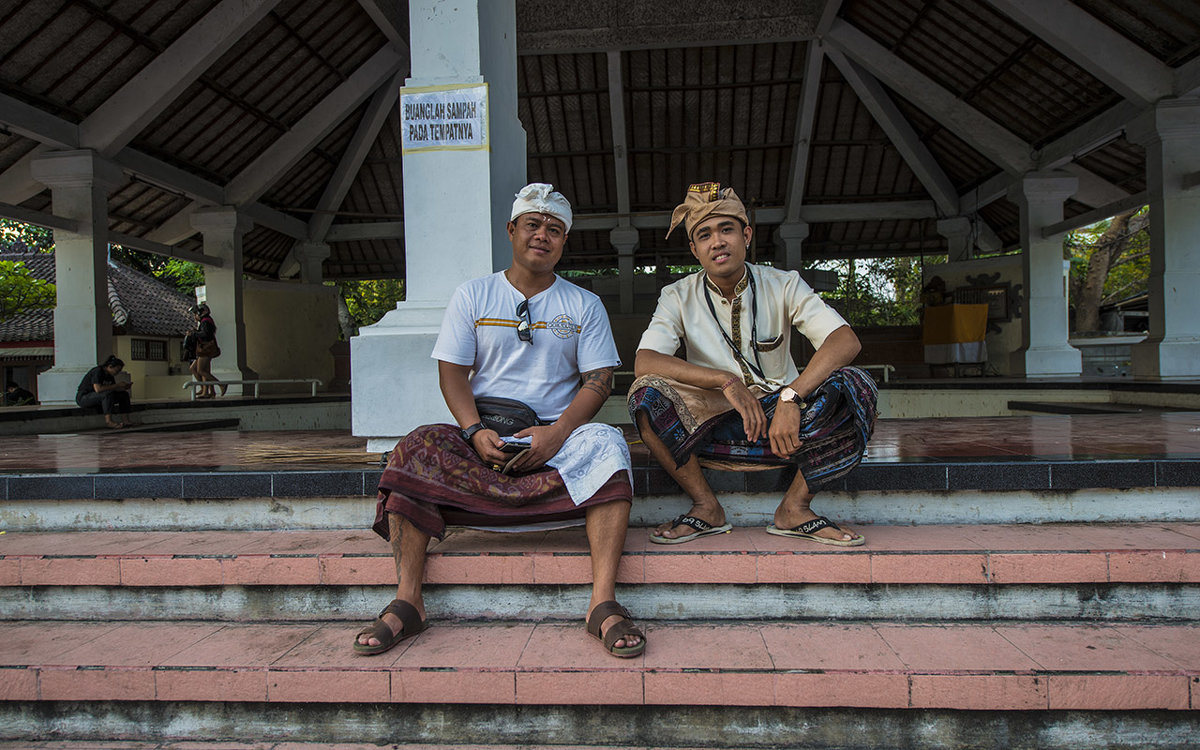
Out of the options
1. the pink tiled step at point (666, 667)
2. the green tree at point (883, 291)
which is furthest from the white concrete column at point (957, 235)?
the pink tiled step at point (666, 667)

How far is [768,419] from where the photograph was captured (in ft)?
8.01

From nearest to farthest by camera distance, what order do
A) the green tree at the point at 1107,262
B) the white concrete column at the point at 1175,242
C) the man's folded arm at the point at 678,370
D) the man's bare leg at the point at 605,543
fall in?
the man's bare leg at the point at 605,543
the man's folded arm at the point at 678,370
the white concrete column at the point at 1175,242
the green tree at the point at 1107,262

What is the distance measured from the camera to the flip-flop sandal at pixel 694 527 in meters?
2.36

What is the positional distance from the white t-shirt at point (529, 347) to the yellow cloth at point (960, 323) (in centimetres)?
1151

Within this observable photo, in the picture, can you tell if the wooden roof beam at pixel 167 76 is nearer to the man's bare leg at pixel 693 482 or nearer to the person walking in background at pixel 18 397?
the person walking in background at pixel 18 397

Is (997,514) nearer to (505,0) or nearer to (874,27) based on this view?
(505,0)

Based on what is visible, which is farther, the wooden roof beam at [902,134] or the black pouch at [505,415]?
the wooden roof beam at [902,134]

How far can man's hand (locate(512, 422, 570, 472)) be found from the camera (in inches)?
85.9

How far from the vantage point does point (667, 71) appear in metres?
11.4

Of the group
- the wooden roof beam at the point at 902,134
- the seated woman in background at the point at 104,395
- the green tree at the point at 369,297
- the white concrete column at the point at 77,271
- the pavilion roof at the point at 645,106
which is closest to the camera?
the seated woman in background at the point at 104,395

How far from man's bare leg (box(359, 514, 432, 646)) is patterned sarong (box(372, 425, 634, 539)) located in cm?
3

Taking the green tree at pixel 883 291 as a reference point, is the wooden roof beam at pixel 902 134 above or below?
above

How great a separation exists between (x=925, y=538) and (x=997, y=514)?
1.42ft

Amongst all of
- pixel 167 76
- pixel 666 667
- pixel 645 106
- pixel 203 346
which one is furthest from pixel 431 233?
pixel 645 106
